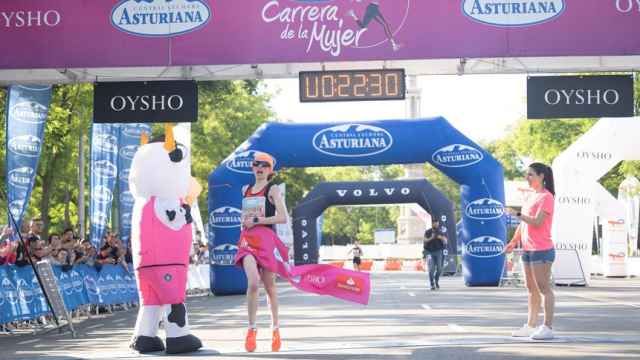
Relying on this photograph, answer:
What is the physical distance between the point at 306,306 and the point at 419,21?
6.26 metres

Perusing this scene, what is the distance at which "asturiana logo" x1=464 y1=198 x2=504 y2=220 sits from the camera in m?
30.5

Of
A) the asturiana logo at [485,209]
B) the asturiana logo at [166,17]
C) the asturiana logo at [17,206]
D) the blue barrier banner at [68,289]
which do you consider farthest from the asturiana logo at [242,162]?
the asturiana logo at [166,17]

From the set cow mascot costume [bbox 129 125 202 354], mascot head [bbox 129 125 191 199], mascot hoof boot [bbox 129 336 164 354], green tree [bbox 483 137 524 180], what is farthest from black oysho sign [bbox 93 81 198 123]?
green tree [bbox 483 137 524 180]

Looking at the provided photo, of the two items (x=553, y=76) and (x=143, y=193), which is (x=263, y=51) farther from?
(x=143, y=193)

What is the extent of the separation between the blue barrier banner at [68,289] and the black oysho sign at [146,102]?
2.83 meters

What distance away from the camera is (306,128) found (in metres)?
30.8

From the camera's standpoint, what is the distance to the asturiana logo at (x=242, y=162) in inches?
1189

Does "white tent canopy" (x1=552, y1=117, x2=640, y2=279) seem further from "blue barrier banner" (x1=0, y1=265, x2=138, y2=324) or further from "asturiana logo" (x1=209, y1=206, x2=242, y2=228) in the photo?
"blue barrier banner" (x1=0, y1=265, x2=138, y2=324)

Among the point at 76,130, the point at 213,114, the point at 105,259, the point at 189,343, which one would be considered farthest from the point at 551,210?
the point at 213,114

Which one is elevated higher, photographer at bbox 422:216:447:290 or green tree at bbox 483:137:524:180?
green tree at bbox 483:137:524:180

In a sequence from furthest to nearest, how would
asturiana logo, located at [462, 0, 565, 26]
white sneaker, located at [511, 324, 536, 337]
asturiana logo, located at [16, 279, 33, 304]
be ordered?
1. asturiana logo, located at [462, 0, 565, 26]
2. asturiana logo, located at [16, 279, 33, 304]
3. white sneaker, located at [511, 324, 536, 337]

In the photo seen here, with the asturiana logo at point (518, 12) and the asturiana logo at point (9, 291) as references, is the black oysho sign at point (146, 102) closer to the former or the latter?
the asturiana logo at point (9, 291)

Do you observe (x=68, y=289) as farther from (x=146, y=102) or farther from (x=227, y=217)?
(x=227, y=217)

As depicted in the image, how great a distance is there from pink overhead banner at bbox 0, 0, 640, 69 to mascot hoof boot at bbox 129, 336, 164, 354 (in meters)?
8.00
